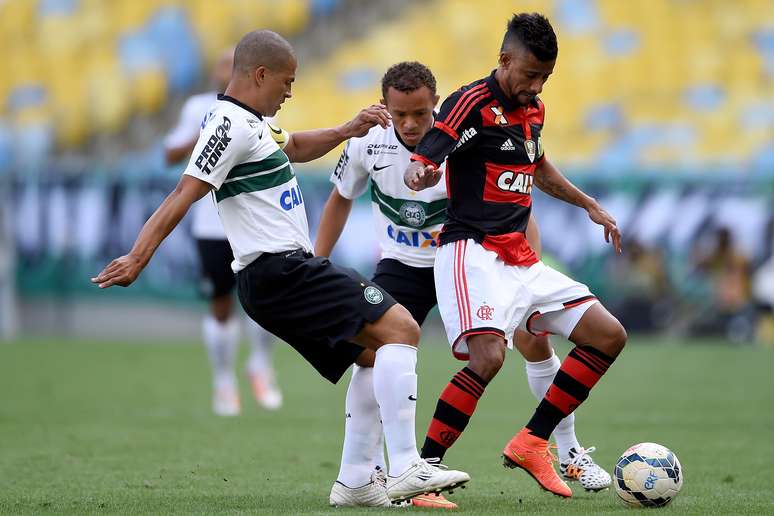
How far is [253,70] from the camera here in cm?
556

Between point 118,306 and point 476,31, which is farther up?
point 476,31

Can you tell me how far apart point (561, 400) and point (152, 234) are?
2.15m

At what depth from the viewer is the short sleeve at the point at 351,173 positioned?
20.9 ft

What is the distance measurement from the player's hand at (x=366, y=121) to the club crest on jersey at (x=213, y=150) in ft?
2.56

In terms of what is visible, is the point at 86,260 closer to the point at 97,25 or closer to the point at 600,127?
the point at 97,25

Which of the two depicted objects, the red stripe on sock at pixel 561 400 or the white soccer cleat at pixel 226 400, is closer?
the red stripe on sock at pixel 561 400

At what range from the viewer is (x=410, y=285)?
6.34 metres

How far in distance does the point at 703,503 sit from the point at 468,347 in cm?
130

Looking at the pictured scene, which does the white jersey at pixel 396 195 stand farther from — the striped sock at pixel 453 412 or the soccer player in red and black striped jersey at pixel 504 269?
the striped sock at pixel 453 412

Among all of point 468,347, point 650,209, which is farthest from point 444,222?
point 650,209

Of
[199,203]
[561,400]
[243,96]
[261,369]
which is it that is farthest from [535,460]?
[261,369]

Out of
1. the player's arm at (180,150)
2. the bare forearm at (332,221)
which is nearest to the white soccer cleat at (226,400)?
the player's arm at (180,150)

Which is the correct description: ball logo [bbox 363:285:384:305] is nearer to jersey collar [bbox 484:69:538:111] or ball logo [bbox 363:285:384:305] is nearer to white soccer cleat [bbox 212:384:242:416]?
jersey collar [bbox 484:69:538:111]

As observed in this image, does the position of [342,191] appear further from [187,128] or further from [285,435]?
[187,128]
